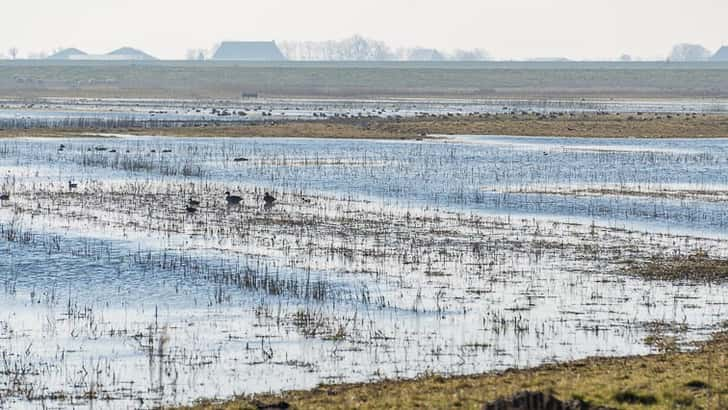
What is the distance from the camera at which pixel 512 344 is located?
21.6 metres

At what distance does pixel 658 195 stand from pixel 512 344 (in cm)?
2454

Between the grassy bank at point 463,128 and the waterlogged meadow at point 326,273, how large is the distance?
22.3 m

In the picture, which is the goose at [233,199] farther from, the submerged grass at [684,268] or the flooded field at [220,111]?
the flooded field at [220,111]

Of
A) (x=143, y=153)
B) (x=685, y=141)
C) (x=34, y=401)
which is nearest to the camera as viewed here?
(x=34, y=401)

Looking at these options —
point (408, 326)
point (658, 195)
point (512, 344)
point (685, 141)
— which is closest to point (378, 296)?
point (408, 326)

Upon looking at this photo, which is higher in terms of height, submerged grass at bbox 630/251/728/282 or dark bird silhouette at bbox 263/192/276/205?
submerged grass at bbox 630/251/728/282

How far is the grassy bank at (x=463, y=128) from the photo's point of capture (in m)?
77.5

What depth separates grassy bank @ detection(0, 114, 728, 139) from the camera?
77500 millimetres

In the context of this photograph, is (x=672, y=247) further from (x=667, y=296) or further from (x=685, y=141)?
(x=685, y=141)

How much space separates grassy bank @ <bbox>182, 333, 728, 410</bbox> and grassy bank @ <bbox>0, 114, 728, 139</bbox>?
5758 centimetres

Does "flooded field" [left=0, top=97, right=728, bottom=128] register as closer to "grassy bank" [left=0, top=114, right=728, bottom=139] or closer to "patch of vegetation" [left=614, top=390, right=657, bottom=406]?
"grassy bank" [left=0, top=114, right=728, bottom=139]

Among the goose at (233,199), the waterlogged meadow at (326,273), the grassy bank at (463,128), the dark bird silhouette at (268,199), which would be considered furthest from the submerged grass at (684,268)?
the grassy bank at (463,128)

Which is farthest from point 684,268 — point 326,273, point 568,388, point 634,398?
point 634,398

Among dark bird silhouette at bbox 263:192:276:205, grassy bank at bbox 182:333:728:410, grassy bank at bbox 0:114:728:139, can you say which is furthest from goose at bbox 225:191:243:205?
grassy bank at bbox 0:114:728:139
